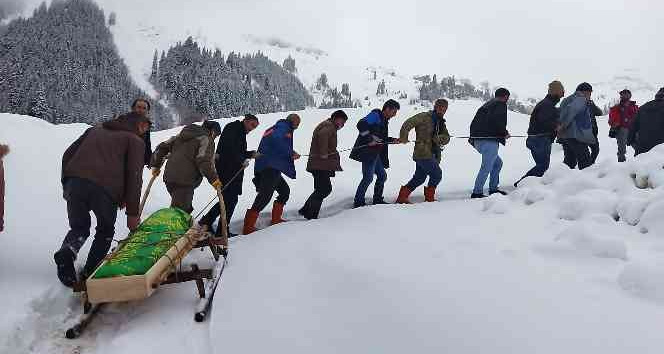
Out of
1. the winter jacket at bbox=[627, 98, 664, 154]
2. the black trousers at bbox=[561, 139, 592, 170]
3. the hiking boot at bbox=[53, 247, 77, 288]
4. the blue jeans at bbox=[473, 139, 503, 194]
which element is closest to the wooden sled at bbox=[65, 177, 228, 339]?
the hiking boot at bbox=[53, 247, 77, 288]

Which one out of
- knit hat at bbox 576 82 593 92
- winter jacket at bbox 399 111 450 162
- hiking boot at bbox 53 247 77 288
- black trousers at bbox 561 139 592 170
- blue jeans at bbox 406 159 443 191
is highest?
knit hat at bbox 576 82 593 92

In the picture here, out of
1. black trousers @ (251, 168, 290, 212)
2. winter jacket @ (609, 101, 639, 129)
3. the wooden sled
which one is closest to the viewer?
the wooden sled

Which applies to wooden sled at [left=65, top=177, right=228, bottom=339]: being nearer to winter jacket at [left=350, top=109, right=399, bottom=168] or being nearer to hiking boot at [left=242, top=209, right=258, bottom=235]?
hiking boot at [left=242, top=209, right=258, bottom=235]

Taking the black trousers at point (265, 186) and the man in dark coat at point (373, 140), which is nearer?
the black trousers at point (265, 186)

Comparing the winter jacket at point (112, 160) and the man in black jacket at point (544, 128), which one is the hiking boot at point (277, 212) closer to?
the winter jacket at point (112, 160)

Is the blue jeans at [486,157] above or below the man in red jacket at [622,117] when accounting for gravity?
below

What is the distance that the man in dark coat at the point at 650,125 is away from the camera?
833 cm

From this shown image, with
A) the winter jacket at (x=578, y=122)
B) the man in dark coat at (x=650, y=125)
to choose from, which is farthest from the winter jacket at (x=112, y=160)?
the man in dark coat at (x=650, y=125)

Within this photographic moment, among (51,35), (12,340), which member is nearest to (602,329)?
(12,340)

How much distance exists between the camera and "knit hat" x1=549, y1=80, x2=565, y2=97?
8070mm


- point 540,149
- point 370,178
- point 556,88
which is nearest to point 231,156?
point 370,178

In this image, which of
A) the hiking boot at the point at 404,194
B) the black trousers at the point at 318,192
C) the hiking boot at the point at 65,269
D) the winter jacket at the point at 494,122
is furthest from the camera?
the hiking boot at the point at 404,194

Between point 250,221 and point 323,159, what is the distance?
1.51m

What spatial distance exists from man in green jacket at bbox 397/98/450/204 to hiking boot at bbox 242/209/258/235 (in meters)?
2.69
